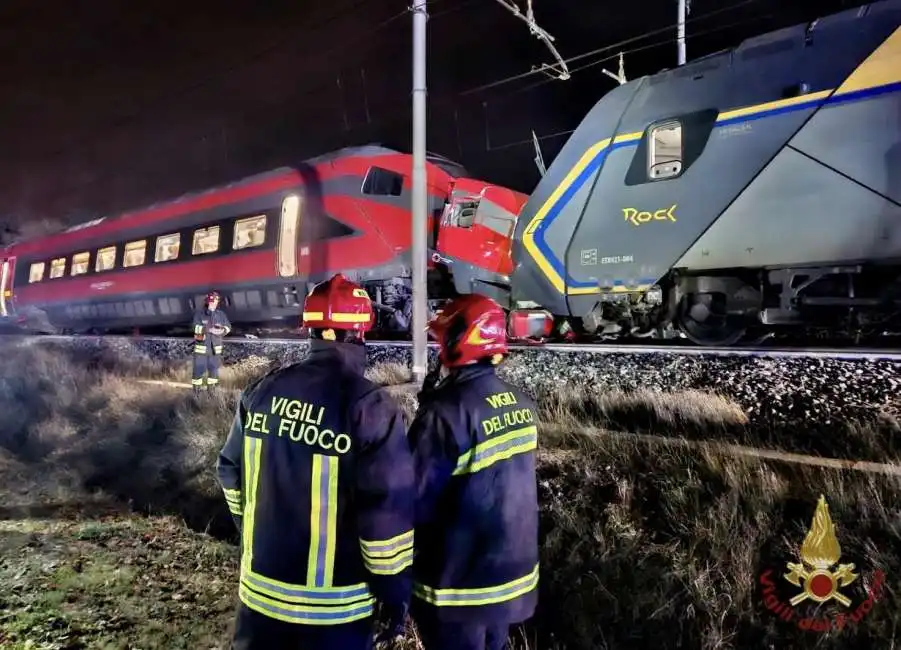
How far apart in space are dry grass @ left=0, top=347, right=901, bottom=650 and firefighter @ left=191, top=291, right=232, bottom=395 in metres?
2.89

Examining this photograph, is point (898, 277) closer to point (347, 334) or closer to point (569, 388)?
point (569, 388)

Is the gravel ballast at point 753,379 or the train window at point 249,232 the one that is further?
the train window at point 249,232

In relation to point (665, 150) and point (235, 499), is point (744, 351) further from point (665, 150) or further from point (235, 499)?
point (235, 499)

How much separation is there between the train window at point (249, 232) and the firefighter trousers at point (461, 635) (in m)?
10.8

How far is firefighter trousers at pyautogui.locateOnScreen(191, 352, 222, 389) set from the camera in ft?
30.8

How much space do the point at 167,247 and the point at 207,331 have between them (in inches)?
243

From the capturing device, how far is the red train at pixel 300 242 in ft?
32.8

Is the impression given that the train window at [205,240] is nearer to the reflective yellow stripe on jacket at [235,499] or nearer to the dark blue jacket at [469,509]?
the reflective yellow stripe on jacket at [235,499]

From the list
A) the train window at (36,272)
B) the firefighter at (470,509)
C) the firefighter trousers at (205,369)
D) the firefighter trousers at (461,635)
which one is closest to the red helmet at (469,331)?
the firefighter at (470,509)

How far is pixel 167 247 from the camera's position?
47.9ft

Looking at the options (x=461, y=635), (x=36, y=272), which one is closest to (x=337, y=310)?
(x=461, y=635)

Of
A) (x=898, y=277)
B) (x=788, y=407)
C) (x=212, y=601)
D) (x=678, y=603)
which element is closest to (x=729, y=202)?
(x=898, y=277)

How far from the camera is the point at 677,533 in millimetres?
3838

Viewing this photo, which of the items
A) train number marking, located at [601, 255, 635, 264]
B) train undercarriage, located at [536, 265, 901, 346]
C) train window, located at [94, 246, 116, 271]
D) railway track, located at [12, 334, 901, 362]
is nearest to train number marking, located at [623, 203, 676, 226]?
train number marking, located at [601, 255, 635, 264]
